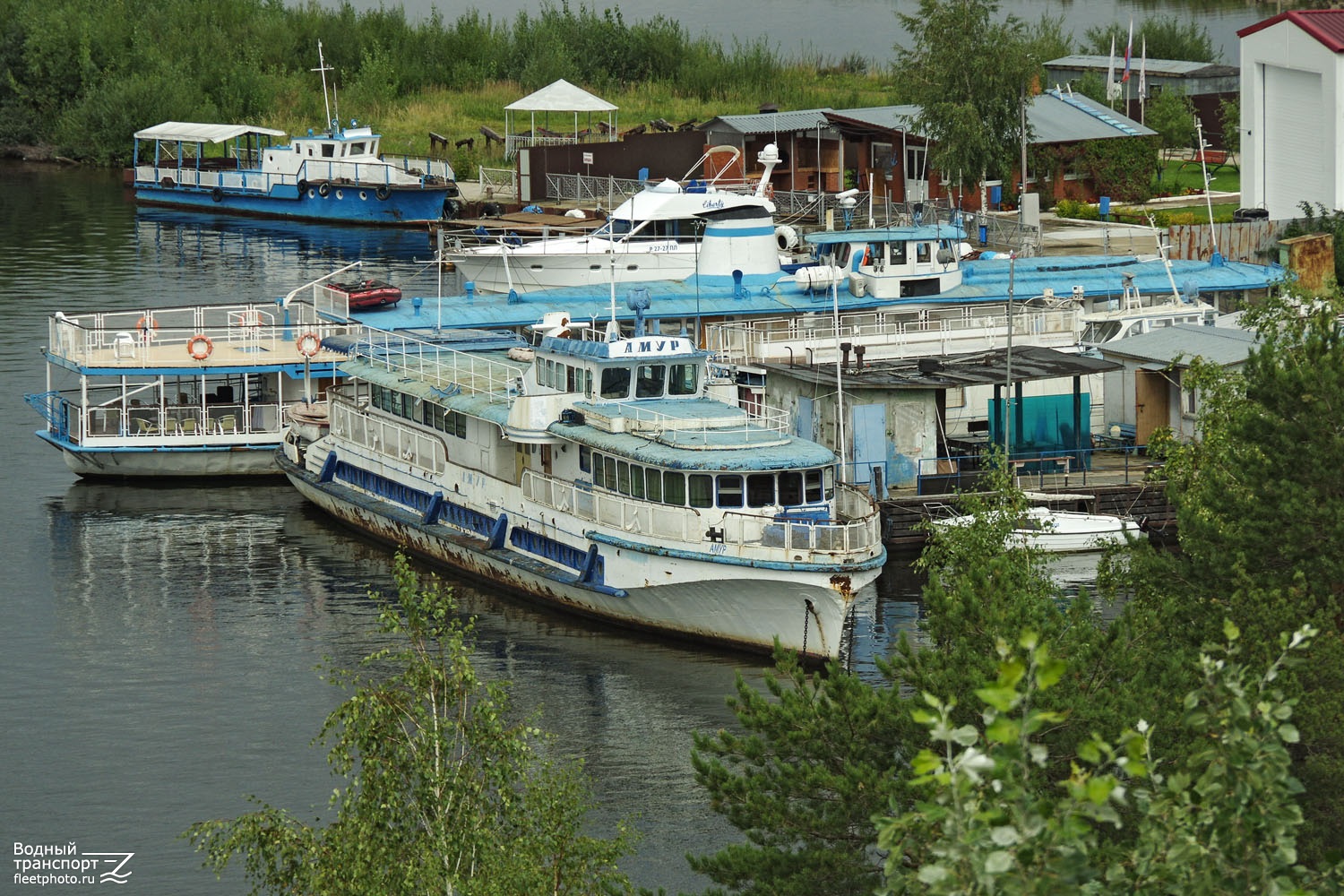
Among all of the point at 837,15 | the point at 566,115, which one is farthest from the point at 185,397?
the point at 837,15

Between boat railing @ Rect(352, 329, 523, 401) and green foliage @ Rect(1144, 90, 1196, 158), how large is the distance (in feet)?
157

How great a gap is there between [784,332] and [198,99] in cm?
7407

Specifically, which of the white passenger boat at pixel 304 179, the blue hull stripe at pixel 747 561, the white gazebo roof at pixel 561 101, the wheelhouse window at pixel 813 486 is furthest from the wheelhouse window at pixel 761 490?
the white passenger boat at pixel 304 179

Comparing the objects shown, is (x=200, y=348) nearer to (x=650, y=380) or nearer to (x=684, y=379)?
(x=650, y=380)

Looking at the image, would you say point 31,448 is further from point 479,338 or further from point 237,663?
point 237,663

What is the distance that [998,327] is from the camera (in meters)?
54.7

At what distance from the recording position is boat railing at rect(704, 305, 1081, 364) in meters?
52.9

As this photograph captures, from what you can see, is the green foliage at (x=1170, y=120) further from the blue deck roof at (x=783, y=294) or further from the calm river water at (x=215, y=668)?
the calm river water at (x=215, y=668)

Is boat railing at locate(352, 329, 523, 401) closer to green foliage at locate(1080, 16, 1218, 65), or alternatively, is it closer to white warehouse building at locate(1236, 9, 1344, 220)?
white warehouse building at locate(1236, 9, 1344, 220)

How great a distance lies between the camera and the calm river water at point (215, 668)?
31.4 meters

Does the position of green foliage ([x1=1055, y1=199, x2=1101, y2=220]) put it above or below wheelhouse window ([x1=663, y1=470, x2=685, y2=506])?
above

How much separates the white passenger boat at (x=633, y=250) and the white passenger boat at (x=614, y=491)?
2037 cm

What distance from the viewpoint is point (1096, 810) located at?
1161 cm

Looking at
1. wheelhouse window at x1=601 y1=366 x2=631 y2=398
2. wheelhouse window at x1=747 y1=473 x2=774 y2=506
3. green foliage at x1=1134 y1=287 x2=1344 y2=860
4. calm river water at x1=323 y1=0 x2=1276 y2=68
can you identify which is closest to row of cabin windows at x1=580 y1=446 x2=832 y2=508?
wheelhouse window at x1=747 y1=473 x2=774 y2=506
